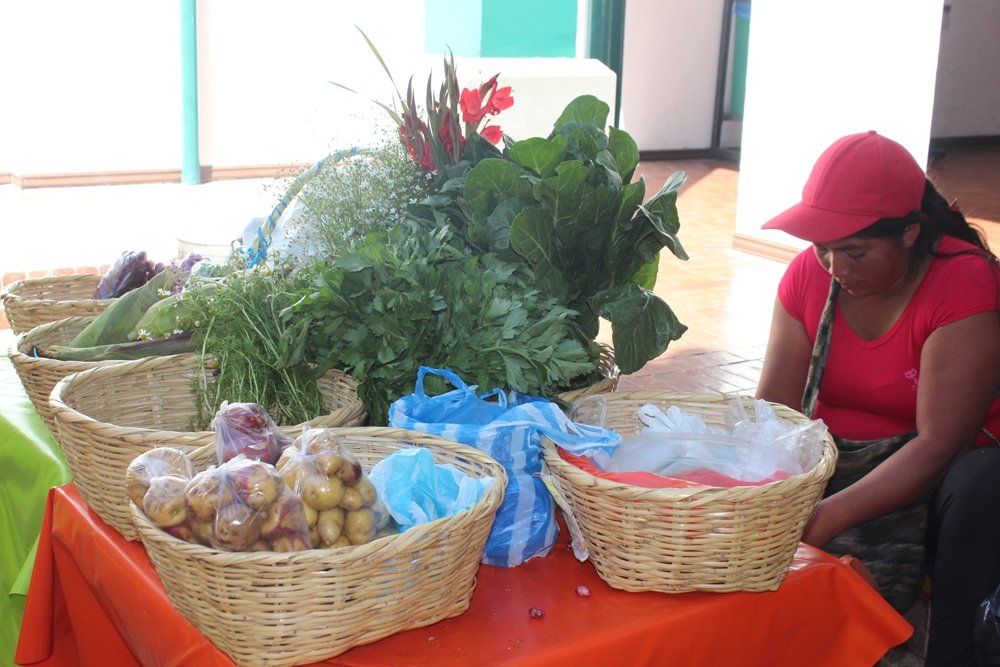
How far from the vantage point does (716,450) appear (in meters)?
1.54

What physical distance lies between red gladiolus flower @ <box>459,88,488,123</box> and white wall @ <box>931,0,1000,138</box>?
40.2 feet

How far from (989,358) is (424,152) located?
4.03 ft

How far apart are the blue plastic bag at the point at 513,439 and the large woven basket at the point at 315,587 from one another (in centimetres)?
19

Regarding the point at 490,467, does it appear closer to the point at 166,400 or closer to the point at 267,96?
the point at 166,400

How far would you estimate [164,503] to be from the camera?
3.97 feet

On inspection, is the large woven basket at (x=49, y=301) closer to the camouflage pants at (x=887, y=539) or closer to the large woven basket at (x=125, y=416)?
the large woven basket at (x=125, y=416)

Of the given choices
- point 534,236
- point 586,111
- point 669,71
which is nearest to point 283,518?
point 534,236

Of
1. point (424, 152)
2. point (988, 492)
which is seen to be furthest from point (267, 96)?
point (988, 492)

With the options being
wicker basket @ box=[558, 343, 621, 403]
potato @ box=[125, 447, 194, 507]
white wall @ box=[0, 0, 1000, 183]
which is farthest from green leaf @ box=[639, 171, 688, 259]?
white wall @ box=[0, 0, 1000, 183]

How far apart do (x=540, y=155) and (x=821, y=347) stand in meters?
0.88

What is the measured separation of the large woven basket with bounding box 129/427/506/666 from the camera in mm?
1150

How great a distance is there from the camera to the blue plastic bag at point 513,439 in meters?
1.47

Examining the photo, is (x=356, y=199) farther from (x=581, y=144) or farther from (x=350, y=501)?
(x=350, y=501)

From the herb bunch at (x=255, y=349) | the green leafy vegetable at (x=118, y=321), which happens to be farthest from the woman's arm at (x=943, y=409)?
the green leafy vegetable at (x=118, y=321)
